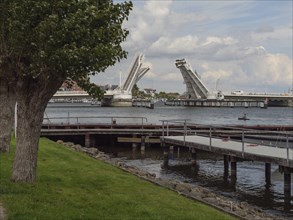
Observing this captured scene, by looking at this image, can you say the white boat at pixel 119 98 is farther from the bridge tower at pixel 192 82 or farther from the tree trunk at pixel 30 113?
the tree trunk at pixel 30 113

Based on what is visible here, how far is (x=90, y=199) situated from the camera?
10750 mm

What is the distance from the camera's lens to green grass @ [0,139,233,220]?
9258mm

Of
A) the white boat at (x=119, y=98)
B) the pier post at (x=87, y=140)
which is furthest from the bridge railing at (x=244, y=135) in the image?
the white boat at (x=119, y=98)

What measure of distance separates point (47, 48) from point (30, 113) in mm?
2127

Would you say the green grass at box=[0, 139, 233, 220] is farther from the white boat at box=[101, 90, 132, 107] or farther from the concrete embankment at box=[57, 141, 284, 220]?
the white boat at box=[101, 90, 132, 107]

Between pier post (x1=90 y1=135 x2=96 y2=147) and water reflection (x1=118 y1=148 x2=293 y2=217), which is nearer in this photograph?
water reflection (x1=118 y1=148 x2=293 y2=217)

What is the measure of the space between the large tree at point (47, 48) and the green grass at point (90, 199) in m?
0.95

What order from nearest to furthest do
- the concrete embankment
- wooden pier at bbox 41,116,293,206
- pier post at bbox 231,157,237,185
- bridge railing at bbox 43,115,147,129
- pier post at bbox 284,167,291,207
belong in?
the concrete embankment → pier post at bbox 284,167,291,207 → pier post at bbox 231,157,237,185 → wooden pier at bbox 41,116,293,206 → bridge railing at bbox 43,115,147,129

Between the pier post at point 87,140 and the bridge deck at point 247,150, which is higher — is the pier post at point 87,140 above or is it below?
below

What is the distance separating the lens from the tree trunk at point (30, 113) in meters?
10.9

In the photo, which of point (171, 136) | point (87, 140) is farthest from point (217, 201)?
point (87, 140)

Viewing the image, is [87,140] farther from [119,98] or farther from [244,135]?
[119,98]

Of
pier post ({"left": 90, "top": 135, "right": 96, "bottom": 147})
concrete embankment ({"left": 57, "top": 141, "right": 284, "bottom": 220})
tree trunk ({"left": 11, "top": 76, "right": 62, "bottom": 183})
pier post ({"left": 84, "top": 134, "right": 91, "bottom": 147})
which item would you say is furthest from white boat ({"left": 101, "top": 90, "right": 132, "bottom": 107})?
tree trunk ({"left": 11, "top": 76, "right": 62, "bottom": 183})

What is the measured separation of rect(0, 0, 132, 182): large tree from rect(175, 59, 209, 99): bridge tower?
5742 inches
